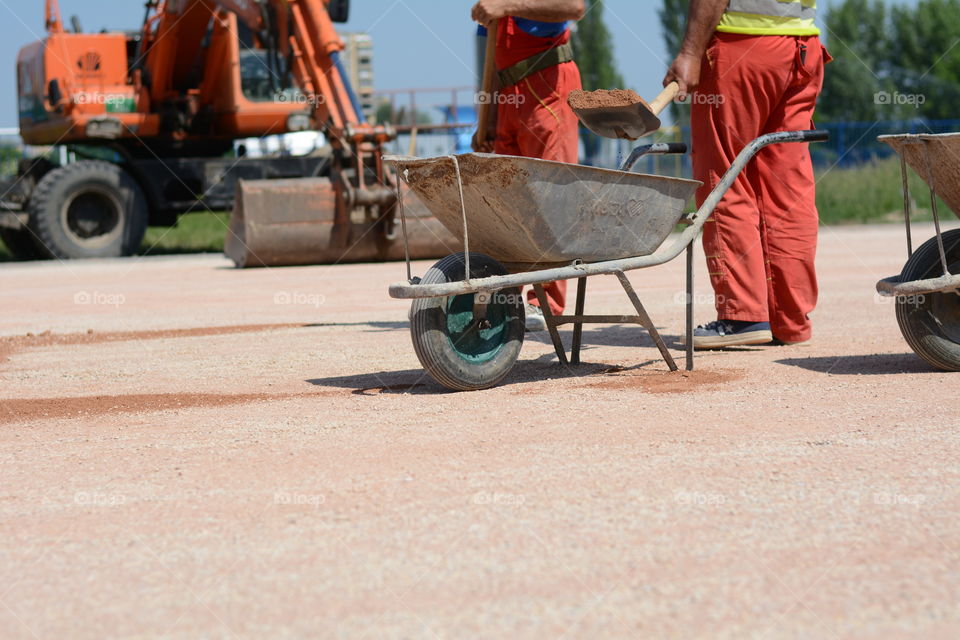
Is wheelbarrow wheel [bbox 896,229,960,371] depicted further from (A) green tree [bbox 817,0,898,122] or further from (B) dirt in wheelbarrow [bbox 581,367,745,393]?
(A) green tree [bbox 817,0,898,122]

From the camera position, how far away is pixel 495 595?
2.34m

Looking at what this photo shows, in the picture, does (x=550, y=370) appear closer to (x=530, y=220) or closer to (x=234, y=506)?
(x=530, y=220)

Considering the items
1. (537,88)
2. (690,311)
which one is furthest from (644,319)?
(537,88)

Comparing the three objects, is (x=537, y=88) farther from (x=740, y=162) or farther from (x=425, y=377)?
(x=425, y=377)

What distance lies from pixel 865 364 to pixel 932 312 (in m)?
0.46

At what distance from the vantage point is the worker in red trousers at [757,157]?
538cm

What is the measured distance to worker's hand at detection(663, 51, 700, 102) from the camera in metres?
5.16

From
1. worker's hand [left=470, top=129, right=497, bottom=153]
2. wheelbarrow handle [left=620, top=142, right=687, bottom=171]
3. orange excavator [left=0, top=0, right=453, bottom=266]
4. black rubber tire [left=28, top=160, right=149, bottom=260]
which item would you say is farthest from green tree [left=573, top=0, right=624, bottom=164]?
wheelbarrow handle [left=620, top=142, right=687, bottom=171]

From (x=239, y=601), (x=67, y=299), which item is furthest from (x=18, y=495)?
(x=67, y=299)

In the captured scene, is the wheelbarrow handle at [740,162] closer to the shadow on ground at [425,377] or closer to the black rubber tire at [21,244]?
the shadow on ground at [425,377]

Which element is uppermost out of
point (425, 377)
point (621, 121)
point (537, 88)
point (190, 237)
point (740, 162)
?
point (537, 88)

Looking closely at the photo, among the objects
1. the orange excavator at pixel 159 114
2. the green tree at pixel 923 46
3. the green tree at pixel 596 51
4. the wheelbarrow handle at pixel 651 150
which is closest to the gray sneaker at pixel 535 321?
the wheelbarrow handle at pixel 651 150

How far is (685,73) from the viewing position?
519cm

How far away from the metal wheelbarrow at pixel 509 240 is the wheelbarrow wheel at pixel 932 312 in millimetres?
778
